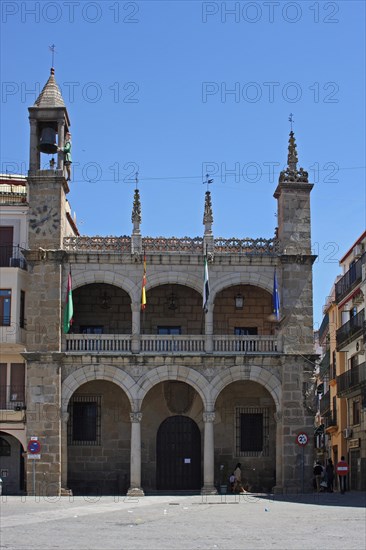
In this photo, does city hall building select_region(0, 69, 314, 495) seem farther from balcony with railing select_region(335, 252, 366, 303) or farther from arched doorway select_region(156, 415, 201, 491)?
balcony with railing select_region(335, 252, 366, 303)

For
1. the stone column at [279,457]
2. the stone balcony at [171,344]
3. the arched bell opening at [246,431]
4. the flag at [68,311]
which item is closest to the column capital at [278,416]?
the stone column at [279,457]

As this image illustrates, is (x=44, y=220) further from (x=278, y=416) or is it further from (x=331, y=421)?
(x=331, y=421)

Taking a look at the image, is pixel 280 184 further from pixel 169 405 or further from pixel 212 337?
pixel 169 405

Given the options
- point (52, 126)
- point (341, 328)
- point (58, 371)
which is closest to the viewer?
point (58, 371)

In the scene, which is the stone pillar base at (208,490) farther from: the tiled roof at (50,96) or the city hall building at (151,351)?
the tiled roof at (50,96)

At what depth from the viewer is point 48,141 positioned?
4231cm

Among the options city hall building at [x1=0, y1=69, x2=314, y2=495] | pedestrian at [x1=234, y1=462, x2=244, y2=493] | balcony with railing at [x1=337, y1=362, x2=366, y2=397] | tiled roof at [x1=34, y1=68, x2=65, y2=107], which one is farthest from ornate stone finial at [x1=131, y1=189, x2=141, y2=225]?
balcony with railing at [x1=337, y1=362, x2=366, y2=397]

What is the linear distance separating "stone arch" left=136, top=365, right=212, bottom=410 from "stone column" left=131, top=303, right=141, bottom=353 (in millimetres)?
1138

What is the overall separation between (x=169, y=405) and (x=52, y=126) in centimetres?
1270

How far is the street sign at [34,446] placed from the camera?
3909 centimetres

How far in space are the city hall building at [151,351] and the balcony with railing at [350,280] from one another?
5678mm

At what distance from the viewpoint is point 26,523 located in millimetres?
25594

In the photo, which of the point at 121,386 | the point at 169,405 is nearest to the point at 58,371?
the point at 121,386

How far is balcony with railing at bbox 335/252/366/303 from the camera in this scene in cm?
4744
